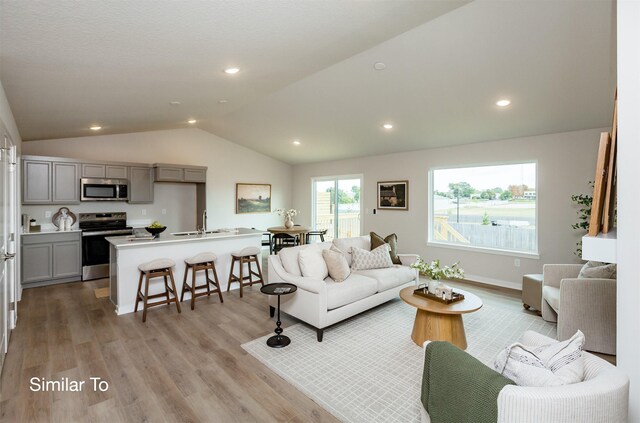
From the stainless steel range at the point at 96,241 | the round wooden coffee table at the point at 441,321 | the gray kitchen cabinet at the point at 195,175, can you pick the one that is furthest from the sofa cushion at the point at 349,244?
the stainless steel range at the point at 96,241

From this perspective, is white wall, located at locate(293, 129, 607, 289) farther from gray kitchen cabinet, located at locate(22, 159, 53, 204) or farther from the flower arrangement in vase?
gray kitchen cabinet, located at locate(22, 159, 53, 204)

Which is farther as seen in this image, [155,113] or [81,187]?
[81,187]

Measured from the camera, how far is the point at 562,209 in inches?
179

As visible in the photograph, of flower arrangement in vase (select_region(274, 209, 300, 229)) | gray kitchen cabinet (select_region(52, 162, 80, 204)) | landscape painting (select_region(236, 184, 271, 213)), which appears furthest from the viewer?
landscape painting (select_region(236, 184, 271, 213))

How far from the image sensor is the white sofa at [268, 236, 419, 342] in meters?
3.25

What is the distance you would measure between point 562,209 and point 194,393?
526 centimetres

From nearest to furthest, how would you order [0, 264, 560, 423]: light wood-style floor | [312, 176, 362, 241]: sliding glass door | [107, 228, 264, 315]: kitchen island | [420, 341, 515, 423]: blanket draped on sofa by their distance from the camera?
[420, 341, 515, 423]: blanket draped on sofa
[0, 264, 560, 423]: light wood-style floor
[107, 228, 264, 315]: kitchen island
[312, 176, 362, 241]: sliding glass door

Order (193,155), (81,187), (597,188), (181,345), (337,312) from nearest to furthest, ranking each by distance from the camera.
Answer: (597,188) < (181,345) < (337,312) < (81,187) < (193,155)

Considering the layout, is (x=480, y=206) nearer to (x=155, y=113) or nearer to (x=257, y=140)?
(x=257, y=140)

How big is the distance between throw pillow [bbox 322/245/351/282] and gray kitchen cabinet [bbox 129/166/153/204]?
4.43 m

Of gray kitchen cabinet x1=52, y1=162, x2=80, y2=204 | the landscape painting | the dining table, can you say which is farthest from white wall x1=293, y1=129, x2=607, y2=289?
gray kitchen cabinet x1=52, y1=162, x2=80, y2=204

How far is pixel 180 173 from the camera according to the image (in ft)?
21.9

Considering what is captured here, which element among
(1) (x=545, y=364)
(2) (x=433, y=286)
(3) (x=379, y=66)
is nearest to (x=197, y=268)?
(2) (x=433, y=286)

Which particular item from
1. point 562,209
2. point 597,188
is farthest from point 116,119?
point 562,209
